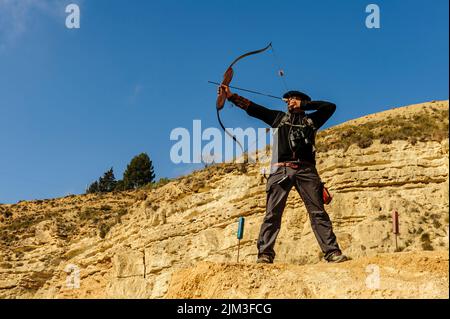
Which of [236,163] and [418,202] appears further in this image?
[236,163]

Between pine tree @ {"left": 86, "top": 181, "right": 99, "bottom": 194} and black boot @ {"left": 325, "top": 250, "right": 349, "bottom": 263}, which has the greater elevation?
pine tree @ {"left": 86, "top": 181, "right": 99, "bottom": 194}

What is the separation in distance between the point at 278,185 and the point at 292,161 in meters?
0.37

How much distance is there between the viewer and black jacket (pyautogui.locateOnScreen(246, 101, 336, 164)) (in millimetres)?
7812

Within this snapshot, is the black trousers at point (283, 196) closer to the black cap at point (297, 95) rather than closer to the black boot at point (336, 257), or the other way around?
the black boot at point (336, 257)

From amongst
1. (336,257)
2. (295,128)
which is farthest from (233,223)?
(336,257)

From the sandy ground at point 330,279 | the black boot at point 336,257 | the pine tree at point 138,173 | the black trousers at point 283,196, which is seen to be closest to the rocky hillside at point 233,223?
the black trousers at point 283,196

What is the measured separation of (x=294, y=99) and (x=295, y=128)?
0.44 meters

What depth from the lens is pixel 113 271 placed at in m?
24.7

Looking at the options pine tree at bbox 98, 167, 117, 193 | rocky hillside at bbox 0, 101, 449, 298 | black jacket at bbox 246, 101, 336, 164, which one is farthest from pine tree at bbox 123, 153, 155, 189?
black jacket at bbox 246, 101, 336, 164

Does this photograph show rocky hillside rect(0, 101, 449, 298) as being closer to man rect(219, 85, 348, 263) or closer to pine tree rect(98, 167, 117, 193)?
man rect(219, 85, 348, 263)

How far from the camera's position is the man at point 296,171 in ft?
24.7

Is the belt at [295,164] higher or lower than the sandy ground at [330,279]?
higher
